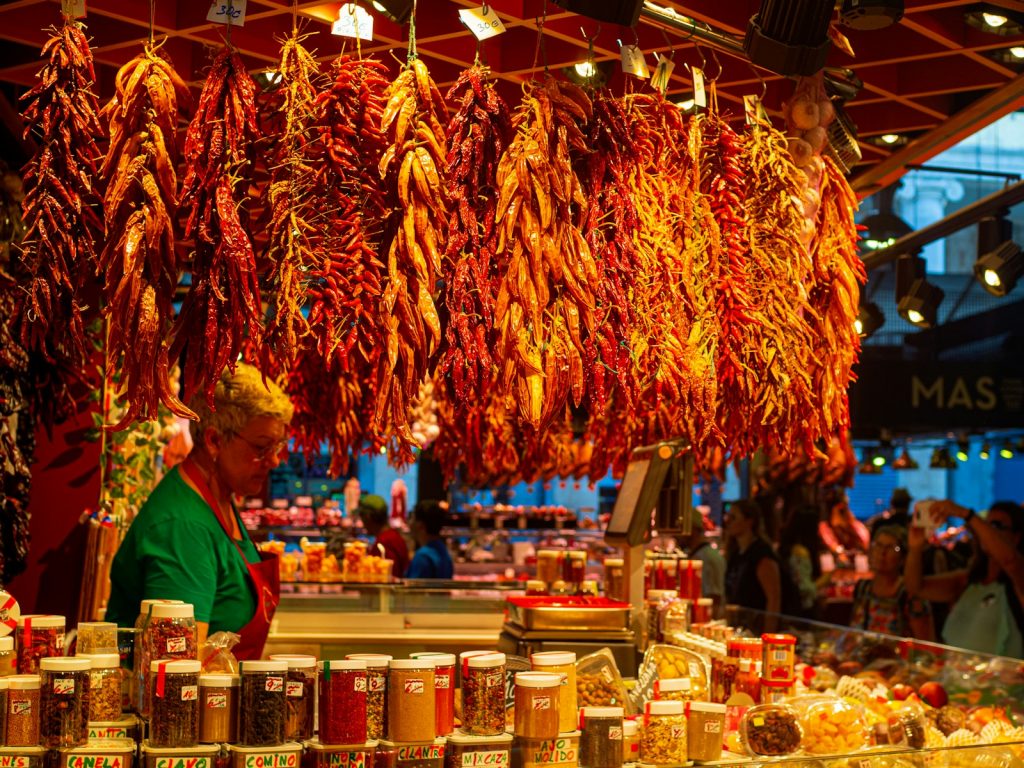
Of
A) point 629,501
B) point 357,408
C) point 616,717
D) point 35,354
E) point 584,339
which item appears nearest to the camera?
point 616,717

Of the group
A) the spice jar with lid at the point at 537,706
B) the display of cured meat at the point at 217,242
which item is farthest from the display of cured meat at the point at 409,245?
the spice jar with lid at the point at 537,706

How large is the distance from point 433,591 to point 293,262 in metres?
3.90

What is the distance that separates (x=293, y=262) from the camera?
10.2 feet

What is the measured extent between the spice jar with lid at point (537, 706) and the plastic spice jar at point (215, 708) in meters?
0.62

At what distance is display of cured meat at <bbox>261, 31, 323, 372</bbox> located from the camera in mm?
3066

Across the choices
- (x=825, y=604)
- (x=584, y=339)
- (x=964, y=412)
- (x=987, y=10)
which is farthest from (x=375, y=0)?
(x=825, y=604)

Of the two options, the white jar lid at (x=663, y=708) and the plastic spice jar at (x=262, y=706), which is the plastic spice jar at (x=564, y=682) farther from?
the plastic spice jar at (x=262, y=706)

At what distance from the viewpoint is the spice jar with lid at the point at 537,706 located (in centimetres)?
256

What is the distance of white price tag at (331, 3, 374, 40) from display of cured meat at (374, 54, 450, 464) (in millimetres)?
158

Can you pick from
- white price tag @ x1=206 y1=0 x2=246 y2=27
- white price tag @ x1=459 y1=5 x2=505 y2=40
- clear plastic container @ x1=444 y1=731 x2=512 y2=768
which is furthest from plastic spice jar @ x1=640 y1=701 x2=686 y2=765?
white price tag @ x1=206 y1=0 x2=246 y2=27

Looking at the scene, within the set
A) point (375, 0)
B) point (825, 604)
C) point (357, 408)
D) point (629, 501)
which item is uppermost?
point (375, 0)

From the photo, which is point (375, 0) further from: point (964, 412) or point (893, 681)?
point (964, 412)

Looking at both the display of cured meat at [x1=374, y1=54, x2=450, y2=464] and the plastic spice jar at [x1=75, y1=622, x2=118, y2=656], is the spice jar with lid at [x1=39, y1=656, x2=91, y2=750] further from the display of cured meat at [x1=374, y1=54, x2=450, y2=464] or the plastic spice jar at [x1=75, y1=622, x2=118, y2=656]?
the display of cured meat at [x1=374, y1=54, x2=450, y2=464]

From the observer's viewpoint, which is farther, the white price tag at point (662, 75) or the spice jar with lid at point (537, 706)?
the white price tag at point (662, 75)
